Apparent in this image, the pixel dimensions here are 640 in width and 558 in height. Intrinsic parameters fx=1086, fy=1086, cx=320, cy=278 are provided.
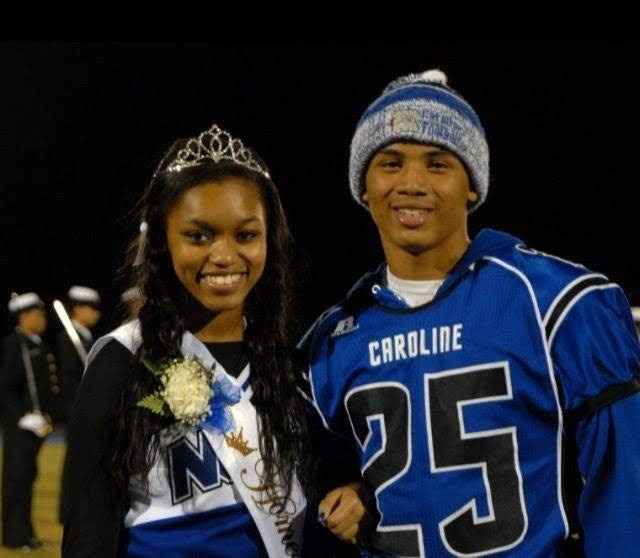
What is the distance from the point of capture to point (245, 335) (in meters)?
2.56

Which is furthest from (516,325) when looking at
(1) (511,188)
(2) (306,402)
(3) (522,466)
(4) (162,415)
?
(1) (511,188)

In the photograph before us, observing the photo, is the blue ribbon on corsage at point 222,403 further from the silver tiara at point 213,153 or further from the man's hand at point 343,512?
the silver tiara at point 213,153

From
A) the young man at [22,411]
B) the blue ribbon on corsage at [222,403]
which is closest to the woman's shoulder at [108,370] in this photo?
the blue ribbon on corsage at [222,403]

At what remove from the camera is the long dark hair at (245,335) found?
7.55 feet

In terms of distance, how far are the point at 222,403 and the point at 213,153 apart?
58 centimetres

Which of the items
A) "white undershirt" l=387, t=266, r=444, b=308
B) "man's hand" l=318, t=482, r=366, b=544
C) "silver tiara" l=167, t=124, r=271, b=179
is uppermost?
"silver tiara" l=167, t=124, r=271, b=179

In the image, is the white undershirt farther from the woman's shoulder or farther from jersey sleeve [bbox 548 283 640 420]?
the woman's shoulder

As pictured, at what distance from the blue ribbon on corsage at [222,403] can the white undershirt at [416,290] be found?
1.42 ft

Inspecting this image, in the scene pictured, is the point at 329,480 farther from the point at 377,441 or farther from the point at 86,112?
the point at 86,112

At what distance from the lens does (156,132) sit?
58.2ft

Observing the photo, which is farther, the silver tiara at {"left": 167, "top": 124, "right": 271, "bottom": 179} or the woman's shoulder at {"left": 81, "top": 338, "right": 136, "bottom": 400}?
the silver tiara at {"left": 167, "top": 124, "right": 271, "bottom": 179}

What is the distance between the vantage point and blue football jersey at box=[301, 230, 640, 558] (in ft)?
7.14

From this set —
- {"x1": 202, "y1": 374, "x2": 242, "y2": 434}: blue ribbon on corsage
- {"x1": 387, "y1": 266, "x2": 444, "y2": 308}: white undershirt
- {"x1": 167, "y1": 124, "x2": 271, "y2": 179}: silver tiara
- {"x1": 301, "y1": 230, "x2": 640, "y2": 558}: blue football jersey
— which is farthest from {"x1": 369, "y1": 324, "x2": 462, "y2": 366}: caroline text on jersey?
{"x1": 167, "y1": 124, "x2": 271, "y2": 179}: silver tiara

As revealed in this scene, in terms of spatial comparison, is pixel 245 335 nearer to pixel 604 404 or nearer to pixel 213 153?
pixel 213 153
